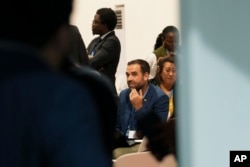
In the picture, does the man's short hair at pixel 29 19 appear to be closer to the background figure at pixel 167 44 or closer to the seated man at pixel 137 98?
the seated man at pixel 137 98

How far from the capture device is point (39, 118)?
595mm

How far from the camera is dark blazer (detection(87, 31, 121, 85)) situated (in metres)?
4.26

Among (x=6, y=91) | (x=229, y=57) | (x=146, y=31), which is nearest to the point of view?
(x=6, y=91)

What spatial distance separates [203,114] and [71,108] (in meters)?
0.72

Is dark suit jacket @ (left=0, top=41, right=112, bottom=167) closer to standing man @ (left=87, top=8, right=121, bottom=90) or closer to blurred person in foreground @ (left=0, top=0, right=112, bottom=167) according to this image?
blurred person in foreground @ (left=0, top=0, right=112, bottom=167)

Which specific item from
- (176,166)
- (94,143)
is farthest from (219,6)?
(94,143)

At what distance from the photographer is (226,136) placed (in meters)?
1.33

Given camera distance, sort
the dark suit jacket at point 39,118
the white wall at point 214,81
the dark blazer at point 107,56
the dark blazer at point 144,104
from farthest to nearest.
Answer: the dark blazer at point 107,56
the dark blazer at point 144,104
the white wall at point 214,81
the dark suit jacket at point 39,118

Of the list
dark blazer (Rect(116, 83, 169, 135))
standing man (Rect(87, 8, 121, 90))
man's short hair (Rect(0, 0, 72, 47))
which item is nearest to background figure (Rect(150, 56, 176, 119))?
dark blazer (Rect(116, 83, 169, 135))

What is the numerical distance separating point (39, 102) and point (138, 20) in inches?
240

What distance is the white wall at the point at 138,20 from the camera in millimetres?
6543

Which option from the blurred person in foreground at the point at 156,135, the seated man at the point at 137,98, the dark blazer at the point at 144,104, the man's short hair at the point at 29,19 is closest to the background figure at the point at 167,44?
the seated man at the point at 137,98

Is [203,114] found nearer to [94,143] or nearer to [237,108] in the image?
[237,108]

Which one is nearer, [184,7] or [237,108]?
[184,7]
